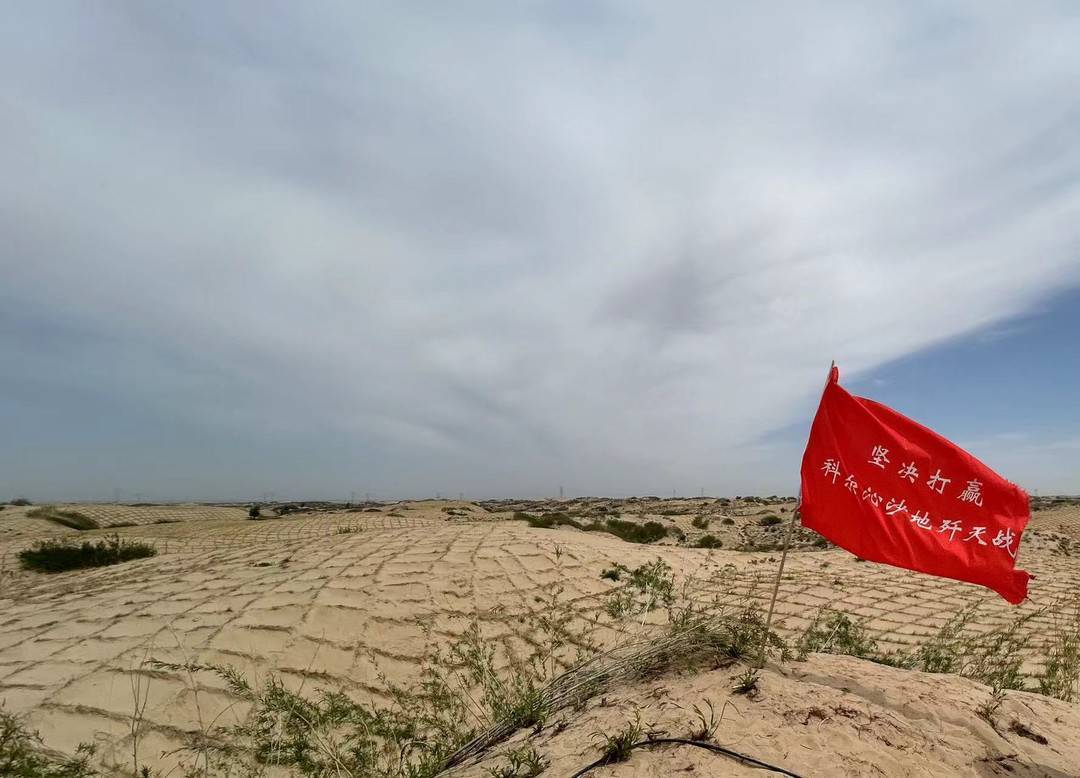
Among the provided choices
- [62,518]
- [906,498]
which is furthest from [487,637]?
[62,518]

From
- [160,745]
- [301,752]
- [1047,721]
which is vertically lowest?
[160,745]

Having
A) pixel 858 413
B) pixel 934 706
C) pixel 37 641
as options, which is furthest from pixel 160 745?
pixel 858 413

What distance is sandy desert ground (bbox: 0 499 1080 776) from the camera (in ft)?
7.95

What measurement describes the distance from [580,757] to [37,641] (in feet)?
17.6

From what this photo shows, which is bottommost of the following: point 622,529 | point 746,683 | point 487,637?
point 487,637

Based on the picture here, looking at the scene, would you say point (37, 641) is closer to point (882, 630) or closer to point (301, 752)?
point (301, 752)

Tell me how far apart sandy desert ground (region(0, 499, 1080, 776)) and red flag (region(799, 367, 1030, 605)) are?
0.72m

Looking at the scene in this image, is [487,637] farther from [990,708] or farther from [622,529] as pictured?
[622,529]


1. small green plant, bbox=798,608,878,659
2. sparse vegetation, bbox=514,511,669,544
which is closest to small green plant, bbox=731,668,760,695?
small green plant, bbox=798,608,878,659

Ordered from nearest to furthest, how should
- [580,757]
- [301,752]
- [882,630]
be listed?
[580,757]
[301,752]
[882,630]

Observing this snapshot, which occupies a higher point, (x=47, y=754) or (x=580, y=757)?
(x=580, y=757)

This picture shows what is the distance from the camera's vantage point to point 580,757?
229 cm

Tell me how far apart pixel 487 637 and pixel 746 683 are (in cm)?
314

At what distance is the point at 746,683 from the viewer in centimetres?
271
